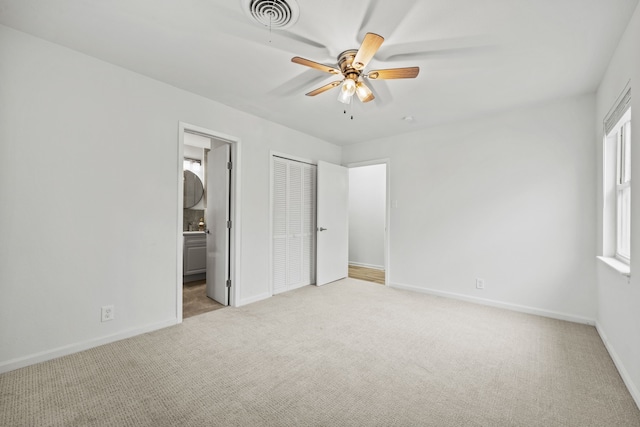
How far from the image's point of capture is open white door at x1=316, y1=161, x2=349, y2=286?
14.5ft

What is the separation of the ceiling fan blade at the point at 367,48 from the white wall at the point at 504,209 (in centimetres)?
240

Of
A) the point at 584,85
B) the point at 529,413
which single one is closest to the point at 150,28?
the point at 529,413

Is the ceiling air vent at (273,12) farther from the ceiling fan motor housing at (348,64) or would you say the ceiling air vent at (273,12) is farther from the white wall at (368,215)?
the white wall at (368,215)

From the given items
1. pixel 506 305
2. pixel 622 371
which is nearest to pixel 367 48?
pixel 622 371

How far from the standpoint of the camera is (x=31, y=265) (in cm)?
207

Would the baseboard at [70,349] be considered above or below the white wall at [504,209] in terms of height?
below

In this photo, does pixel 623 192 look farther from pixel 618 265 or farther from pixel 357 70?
pixel 357 70

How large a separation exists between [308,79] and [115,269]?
2445 mm

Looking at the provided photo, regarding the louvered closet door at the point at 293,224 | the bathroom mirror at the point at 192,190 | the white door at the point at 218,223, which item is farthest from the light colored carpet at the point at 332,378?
the bathroom mirror at the point at 192,190

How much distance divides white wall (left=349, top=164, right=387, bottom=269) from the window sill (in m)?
3.62

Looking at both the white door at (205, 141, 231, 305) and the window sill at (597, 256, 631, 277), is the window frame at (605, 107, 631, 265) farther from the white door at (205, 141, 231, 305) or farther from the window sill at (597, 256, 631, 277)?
the white door at (205, 141, 231, 305)

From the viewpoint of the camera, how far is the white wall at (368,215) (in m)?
6.02

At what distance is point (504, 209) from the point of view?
3.42m

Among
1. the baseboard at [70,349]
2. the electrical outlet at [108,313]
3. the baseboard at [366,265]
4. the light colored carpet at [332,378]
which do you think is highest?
the electrical outlet at [108,313]
